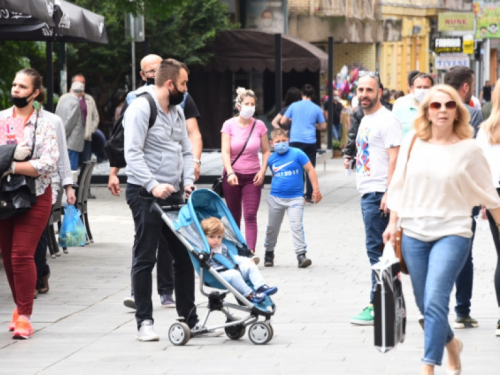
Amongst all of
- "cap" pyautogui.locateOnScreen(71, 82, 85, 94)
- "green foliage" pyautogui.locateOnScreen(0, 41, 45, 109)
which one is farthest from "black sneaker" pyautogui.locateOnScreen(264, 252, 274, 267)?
"cap" pyautogui.locateOnScreen(71, 82, 85, 94)

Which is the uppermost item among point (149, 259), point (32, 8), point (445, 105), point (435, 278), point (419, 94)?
point (32, 8)

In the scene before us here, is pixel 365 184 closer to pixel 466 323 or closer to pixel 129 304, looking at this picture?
pixel 466 323

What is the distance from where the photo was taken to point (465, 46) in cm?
4022

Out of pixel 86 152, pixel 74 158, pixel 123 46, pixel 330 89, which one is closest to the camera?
pixel 74 158

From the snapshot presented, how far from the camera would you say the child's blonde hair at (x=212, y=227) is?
808cm

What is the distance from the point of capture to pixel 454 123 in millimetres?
6594

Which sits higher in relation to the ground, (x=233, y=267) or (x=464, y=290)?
(x=233, y=267)

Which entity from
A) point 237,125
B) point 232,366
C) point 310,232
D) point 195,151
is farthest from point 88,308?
point 310,232

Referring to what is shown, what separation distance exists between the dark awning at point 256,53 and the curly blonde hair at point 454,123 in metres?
24.2

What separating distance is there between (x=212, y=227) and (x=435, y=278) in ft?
6.87

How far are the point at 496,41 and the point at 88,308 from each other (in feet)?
217

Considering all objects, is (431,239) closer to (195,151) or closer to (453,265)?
(453,265)

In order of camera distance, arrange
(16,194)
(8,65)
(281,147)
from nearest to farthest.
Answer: (16,194)
(281,147)
(8,65)

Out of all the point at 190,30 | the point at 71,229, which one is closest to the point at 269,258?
the point at 71,229
